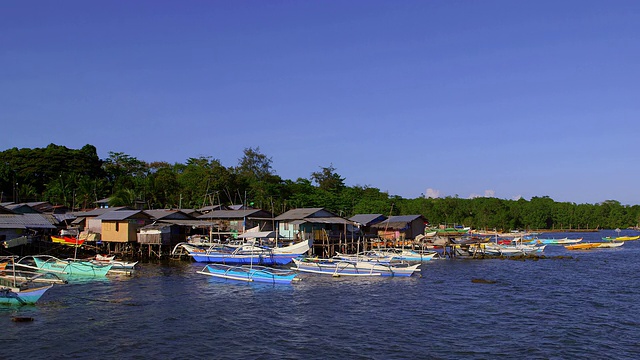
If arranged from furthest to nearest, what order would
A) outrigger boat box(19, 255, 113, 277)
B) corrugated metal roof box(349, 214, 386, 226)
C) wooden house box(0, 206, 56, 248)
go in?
corrugated metal roof box(349, 214, 386, 226) → wooden house box(0, 206, 56, 248) → outrigger boat box(19, 255, 113, 277)

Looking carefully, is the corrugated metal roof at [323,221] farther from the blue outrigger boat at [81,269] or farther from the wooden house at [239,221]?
the blue outrigger boat at [81,269]

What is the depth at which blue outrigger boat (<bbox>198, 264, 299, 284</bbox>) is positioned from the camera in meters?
36.7

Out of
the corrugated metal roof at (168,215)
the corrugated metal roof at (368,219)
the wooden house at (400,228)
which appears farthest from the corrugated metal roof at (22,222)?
the wooden house at (400,228)

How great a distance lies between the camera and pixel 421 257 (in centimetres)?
5544

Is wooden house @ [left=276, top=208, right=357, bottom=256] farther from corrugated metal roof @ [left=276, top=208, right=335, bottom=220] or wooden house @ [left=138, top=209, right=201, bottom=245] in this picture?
wooden house @ [left=138, top=209, right=201, bottom=245]

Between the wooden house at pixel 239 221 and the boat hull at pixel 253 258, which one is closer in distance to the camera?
the boat hull at pixel 253 258

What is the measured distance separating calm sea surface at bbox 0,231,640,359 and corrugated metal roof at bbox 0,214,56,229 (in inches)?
666

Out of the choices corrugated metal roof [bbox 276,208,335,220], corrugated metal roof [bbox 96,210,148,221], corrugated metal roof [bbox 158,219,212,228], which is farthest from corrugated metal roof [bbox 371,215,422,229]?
corrugated metal roof [bbox 96,210,148,221]

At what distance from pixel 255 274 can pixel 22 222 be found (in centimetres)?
2777

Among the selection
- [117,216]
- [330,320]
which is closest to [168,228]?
[117,216]

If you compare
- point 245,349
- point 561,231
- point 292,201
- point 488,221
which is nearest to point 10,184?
point 292,201

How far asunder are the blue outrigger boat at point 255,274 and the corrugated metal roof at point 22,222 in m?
21.6

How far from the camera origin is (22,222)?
5075cm

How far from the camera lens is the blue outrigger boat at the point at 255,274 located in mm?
36719
